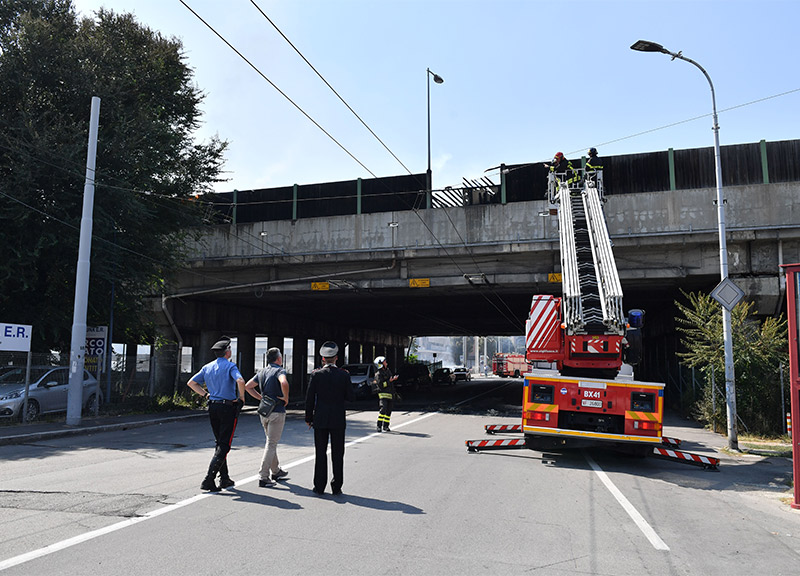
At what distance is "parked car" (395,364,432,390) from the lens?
1523 inches

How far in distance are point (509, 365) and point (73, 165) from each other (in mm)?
57486

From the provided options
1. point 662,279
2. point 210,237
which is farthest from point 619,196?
point 210,237

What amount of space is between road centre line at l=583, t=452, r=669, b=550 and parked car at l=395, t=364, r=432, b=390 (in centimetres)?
2895

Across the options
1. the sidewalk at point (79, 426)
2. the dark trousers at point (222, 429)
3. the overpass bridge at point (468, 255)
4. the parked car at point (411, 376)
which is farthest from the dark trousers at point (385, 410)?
the parked car at point (411, 376)

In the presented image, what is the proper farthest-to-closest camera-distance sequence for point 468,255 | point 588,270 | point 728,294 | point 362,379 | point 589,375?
point 362,379
point 468,255
point 728,294
point 588,270
point 589,375

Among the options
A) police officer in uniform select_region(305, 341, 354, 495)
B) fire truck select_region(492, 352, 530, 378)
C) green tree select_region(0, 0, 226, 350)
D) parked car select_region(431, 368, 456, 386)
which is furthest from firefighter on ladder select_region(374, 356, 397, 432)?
fire truck select_region(492, 352, 530, 378)

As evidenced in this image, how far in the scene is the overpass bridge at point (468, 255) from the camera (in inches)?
747

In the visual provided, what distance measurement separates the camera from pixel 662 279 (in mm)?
20453

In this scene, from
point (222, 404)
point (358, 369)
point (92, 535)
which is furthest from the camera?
point (358, 369)

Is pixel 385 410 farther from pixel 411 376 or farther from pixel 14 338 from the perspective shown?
pixel 411 376

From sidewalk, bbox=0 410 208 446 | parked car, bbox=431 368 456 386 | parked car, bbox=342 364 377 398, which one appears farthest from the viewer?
parked car, bbox=431 368 456 386

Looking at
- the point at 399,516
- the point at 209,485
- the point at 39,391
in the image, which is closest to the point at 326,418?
the point at 399,516

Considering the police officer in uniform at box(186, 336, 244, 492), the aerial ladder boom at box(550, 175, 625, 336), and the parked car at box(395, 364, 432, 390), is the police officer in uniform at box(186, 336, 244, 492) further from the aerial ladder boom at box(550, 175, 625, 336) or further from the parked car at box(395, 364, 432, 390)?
the parked car at box(395, 364, 432, 390)

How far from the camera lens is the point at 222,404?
7.32 meters
